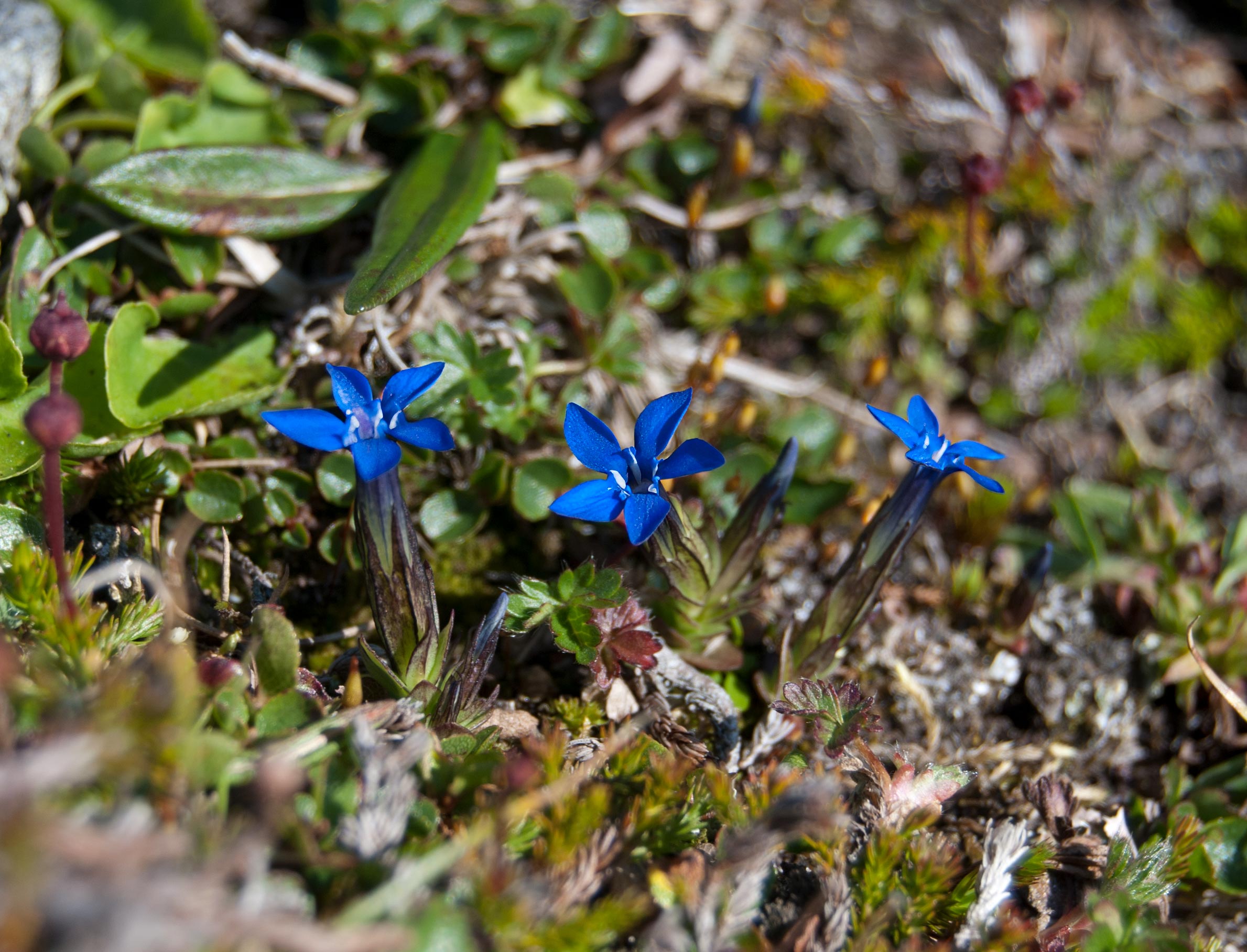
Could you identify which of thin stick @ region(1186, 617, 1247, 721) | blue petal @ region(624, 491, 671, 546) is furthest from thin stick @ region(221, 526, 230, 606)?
thin stick @ region(1186, 617, 1247, 721)

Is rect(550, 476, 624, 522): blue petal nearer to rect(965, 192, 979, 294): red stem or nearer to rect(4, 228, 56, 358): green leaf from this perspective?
rect(4, 228, 56, 358): green leaf

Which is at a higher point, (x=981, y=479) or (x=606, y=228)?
(x=981, y=479)

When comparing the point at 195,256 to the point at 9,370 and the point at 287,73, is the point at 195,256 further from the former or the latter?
the point at 287,73

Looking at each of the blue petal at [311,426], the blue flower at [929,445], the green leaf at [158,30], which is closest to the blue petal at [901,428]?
the blue flower at [929,445]

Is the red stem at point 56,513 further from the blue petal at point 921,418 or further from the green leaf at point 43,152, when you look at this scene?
the blue petal at point 921,418

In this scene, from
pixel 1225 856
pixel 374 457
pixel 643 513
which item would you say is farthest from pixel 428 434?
pixel 1225 856

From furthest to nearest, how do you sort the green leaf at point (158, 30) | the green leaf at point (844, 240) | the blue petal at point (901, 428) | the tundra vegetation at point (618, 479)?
the green leaf at point (844, 240) → the green leaf at point (158, 30) → the blue petal at point (901, 428) → the tundra vegetation at point (618, 479)
